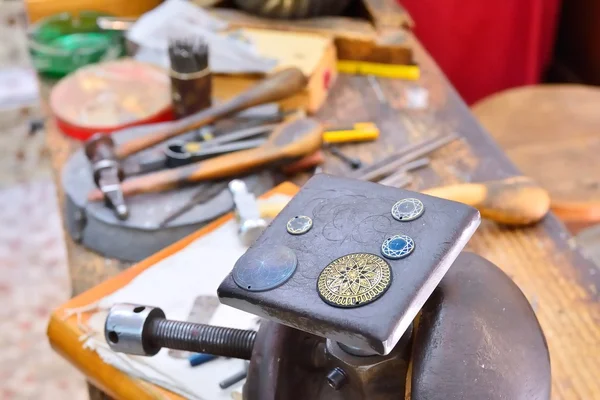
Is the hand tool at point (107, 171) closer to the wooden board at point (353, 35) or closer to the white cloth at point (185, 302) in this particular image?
the white cloth at point (185, 302)

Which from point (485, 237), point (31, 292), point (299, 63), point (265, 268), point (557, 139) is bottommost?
point (31, 292)

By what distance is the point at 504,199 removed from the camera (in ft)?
2.74

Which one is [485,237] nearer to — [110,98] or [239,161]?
[239,161]

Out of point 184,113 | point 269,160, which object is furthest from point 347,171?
point 184,113

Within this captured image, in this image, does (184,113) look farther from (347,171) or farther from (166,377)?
(166,377)

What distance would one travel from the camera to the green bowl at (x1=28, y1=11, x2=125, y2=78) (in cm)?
121

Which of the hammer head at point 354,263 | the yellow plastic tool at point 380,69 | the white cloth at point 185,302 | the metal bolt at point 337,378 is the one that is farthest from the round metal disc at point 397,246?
the yellow plastic tool at point 380,69

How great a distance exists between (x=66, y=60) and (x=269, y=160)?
0.54 m

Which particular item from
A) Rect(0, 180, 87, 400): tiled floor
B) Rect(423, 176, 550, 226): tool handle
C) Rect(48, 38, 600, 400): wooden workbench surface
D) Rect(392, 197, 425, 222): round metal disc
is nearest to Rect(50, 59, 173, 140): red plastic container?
Rect(48, 38, 600, 400): wooden workbench surface

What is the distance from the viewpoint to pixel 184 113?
41.4 inches

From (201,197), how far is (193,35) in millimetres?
418

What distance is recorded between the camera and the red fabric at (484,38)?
5.67 feet

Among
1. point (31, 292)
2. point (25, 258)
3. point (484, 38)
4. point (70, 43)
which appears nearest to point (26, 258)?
point (25, 258)

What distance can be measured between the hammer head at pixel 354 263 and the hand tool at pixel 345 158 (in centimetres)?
42
